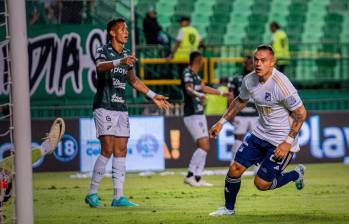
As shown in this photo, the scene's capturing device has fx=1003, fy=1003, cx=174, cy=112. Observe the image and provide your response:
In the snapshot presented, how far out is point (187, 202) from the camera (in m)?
13.9

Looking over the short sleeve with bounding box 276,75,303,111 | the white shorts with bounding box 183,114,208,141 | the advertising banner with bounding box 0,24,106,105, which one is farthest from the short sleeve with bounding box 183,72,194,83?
the short sleeve with bounding box 276,75,303,111

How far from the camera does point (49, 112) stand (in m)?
21.3

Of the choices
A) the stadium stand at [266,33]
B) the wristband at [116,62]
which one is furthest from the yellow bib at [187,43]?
the wristband at [116,62]

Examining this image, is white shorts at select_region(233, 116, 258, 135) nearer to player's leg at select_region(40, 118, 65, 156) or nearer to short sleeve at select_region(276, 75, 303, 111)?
player's leg at select_region(40, 118, 65, 156)

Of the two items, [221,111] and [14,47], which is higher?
[14,47]

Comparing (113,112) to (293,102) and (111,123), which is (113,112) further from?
(293,102)

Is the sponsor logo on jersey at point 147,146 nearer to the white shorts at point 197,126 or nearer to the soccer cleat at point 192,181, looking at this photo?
the white shorts at point 197,126

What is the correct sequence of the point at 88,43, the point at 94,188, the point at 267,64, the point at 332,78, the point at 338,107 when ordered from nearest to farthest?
1. the point at 267,64
2. the point at 94,188
3. the point at 88,43
4. the point at 338,107
5. the point at 332,78

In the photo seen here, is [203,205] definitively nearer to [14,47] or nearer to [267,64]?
[267,64]

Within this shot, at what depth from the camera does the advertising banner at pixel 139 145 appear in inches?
826

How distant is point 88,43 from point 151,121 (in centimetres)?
213

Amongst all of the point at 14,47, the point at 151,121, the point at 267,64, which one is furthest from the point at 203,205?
the point at 151,121

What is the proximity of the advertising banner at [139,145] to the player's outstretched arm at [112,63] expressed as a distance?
26.9ft

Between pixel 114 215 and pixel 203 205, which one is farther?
pixel 203 205
